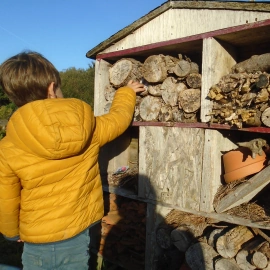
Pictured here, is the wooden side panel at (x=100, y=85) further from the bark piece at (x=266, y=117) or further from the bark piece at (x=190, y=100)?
the bark piece at (x=266, y=117)

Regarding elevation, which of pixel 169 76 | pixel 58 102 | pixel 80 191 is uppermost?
pixel 169 76

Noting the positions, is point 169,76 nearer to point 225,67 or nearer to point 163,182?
point 225,67

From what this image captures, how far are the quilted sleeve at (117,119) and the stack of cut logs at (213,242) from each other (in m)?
1.34

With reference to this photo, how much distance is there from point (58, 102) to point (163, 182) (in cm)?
177

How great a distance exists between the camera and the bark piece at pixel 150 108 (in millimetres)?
3539

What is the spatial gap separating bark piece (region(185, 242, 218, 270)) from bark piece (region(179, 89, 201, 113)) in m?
Result: 1.40

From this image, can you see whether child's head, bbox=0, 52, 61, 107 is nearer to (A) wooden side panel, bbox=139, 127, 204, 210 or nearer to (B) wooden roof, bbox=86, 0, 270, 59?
(A) wooden side panel, bbox=139, 127, 204, 210

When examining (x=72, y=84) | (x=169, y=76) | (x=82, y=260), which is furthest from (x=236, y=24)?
(x=72, y=84)

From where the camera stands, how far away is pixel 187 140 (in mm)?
3230

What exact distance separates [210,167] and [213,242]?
782 mm

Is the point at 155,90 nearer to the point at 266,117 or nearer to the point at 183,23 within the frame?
the point at 183,23

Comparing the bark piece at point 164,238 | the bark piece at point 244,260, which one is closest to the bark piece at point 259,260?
the bark piece at point 244,260

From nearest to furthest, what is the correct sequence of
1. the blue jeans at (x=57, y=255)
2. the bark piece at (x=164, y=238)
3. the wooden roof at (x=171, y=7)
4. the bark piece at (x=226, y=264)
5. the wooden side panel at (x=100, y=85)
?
the blue jeans at (x=57, y=255) < the wooden roof at (x=171, y=7) < the bark piece at (x=226, y=264) < the bark piece at (x=164, y=238) < the wooden side panel at (x=100, y=85)

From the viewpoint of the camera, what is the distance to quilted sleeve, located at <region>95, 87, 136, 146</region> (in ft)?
8.48
